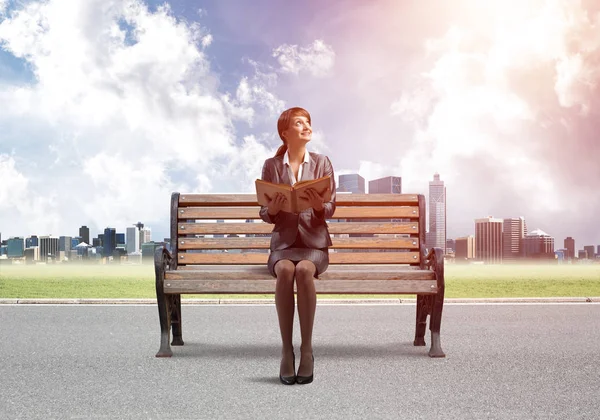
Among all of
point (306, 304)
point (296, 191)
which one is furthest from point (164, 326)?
point (296, 191)

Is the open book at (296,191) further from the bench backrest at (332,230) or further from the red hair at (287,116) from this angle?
the bench backrest at (332,230)

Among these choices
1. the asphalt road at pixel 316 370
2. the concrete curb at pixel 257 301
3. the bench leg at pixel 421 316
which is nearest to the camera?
the asphalt road at pixel 316 370

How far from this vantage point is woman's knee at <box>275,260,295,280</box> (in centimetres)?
450

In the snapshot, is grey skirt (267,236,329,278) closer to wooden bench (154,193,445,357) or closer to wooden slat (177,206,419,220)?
wooden bench (154,193,445,357)

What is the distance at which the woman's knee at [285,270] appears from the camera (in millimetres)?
4496

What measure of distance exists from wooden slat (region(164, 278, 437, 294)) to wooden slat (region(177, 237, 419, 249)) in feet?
2.23

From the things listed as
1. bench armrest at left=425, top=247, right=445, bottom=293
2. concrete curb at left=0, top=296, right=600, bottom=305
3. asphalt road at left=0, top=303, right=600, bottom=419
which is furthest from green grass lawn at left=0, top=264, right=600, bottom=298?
bench armrest at left=425, top=247, right=445, bottom=293

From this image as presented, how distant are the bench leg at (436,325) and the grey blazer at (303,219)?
1123 mm

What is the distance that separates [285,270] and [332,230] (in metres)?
1.56

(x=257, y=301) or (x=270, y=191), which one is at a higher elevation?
(x=270, y=191)

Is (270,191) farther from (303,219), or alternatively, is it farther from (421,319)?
(421,319)

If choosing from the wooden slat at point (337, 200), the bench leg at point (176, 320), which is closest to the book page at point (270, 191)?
the wooden slat at point (337, 200)

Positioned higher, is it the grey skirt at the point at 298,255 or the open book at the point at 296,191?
the open book at the point at 296,191

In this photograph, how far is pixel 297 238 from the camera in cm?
477
